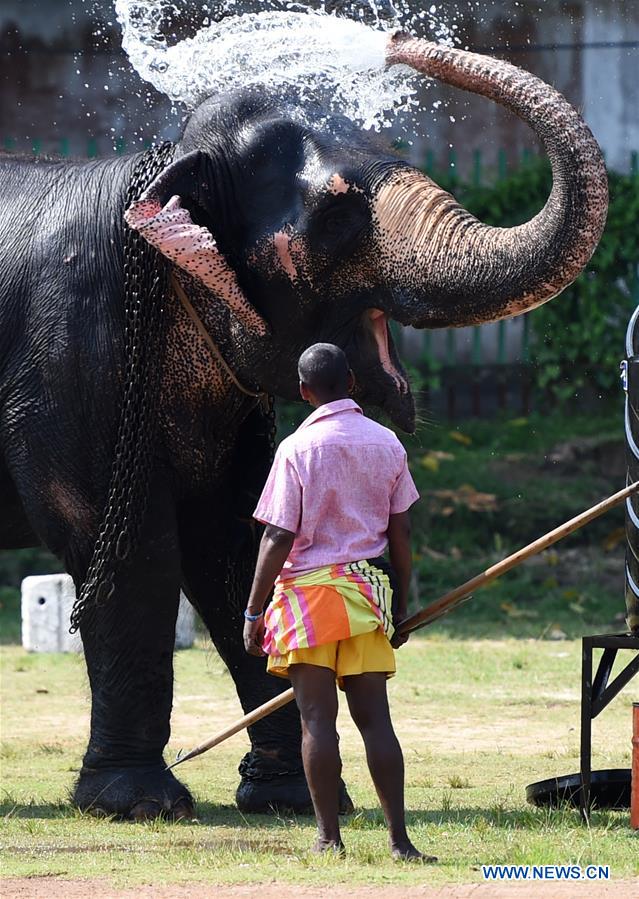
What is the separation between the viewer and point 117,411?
21.3 ft

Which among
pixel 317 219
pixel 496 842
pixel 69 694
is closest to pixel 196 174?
pixel 317 219

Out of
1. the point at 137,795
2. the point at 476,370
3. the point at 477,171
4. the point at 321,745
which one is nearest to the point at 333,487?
the point at 321,745

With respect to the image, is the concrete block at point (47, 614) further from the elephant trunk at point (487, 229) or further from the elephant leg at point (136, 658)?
the elephant trunk at point (487, 229)

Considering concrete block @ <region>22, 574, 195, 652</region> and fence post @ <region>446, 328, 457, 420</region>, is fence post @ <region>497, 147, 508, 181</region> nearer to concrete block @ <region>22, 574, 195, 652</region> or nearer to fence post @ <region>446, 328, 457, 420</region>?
fence post @ <region>446, 328, 457, 420</region>

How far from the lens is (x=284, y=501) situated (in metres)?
5.36

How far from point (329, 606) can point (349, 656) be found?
0.54 feet

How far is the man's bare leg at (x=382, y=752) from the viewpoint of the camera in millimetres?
5285

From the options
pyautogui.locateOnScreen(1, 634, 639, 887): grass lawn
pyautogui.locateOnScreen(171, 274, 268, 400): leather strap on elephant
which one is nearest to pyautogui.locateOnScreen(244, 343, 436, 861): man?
pyautogui.locateOnScreen(1, 634, 639, 887): grass lawn

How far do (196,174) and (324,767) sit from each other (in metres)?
2.21

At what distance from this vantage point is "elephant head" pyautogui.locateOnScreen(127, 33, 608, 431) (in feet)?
19.1

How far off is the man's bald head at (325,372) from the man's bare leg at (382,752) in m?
0.83

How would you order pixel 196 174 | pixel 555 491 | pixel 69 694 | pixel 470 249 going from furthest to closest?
pixel 555 491, pixel 69 694, pixel 196 174, pixel 470 249

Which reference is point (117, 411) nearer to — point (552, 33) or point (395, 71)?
point (395, 71)

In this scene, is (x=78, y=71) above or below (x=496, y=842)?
above
